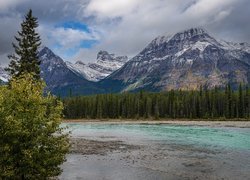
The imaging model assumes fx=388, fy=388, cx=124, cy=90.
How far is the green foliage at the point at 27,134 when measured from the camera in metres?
24.9

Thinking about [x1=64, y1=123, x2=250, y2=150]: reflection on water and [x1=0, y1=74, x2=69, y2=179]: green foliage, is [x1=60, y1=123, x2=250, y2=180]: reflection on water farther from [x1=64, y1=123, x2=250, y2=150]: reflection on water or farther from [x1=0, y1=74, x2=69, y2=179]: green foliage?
[x1=64, y1=123, x2=250, y2=150]: reflection on water

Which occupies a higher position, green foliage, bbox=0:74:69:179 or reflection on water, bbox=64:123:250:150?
green foliage, bbox=0:74:69:179

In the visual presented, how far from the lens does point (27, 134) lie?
25.7m

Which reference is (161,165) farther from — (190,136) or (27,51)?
(190,136)

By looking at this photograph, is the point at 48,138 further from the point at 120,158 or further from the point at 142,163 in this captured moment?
the point at 120,158

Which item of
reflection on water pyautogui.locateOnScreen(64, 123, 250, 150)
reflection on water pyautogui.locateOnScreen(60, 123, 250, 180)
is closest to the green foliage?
reflection on water pyautogui.locateOnScreen(60, 123, 250, 180)

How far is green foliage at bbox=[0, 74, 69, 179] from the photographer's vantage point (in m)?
24.9

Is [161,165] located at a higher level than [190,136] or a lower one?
lower

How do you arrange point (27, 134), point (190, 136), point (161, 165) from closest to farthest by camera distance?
point (27, 134), point (161, 165), point (190, 136)

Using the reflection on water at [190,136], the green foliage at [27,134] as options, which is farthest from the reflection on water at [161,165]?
the reflection on water at [190,136]

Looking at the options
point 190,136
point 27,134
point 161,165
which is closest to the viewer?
point 27,134

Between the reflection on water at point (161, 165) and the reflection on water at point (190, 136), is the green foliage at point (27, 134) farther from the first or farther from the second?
the reflection on water at point (190, 136)

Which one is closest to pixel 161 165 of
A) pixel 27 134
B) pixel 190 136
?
pixel 27 134

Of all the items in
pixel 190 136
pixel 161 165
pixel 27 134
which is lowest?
pixel 161 165
